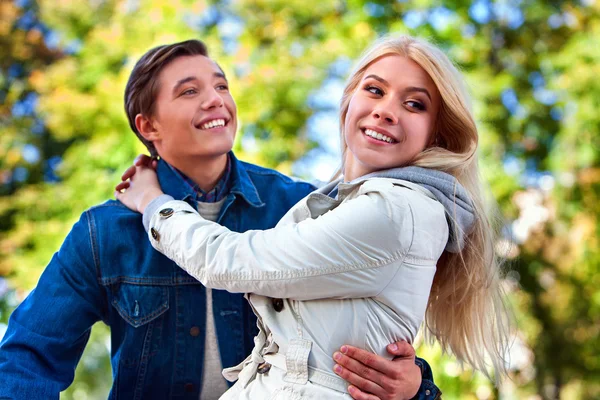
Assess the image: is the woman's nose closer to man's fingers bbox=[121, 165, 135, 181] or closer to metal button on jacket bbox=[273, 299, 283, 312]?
metal button on jacket bbox=[273, 299, 283, 312]

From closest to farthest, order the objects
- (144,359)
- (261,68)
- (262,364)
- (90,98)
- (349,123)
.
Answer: (262,364), (349,123), (144,359), (261,68), (90,98)

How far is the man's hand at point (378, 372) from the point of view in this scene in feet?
5.92

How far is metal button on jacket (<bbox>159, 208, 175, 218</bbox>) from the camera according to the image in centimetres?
→ 207

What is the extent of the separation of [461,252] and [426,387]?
1.38 ft

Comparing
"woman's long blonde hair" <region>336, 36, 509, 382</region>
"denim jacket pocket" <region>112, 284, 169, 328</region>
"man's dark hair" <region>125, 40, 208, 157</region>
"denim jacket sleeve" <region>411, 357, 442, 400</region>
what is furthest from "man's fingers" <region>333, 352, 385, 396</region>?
"man's dark hair" <region>125, 40, 208, 157</region>

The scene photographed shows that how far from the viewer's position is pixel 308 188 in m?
2.76

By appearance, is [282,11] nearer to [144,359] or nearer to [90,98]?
[90,98]

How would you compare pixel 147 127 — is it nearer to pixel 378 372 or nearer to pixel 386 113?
pixel 386 113

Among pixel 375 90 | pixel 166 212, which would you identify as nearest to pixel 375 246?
pixel 375 90

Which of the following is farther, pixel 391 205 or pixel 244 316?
pixel 244 316

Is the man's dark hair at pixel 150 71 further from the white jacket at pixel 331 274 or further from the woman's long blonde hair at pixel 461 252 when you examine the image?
the white jacket at pixel 331 274

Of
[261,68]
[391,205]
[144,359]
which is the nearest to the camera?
[391,205]

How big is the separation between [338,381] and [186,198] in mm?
902

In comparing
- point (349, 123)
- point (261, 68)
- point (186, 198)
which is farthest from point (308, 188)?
point (261, 68)
